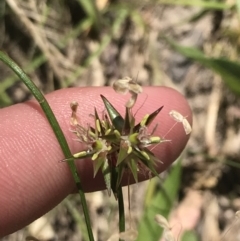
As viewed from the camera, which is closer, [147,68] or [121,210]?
[121,210]

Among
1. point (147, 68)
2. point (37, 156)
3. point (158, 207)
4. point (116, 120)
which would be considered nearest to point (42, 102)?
point (116, 120)

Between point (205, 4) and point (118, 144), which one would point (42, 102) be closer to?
point (118, 144)

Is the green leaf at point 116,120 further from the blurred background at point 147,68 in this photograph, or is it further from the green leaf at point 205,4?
the green leaf at point 205,4

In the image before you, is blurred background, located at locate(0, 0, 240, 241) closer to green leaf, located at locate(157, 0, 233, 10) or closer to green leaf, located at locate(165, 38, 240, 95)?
green leaf, located at locate(157, 0, 233, 10)

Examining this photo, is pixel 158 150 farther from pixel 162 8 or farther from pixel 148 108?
pixel 162 8

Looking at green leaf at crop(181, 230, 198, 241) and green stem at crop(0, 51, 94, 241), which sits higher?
green stem at crop(0, 51, 94, 241)

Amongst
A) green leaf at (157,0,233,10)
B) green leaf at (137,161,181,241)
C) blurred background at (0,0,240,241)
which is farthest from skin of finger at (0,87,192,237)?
green leaf at (157,0,233,10)
